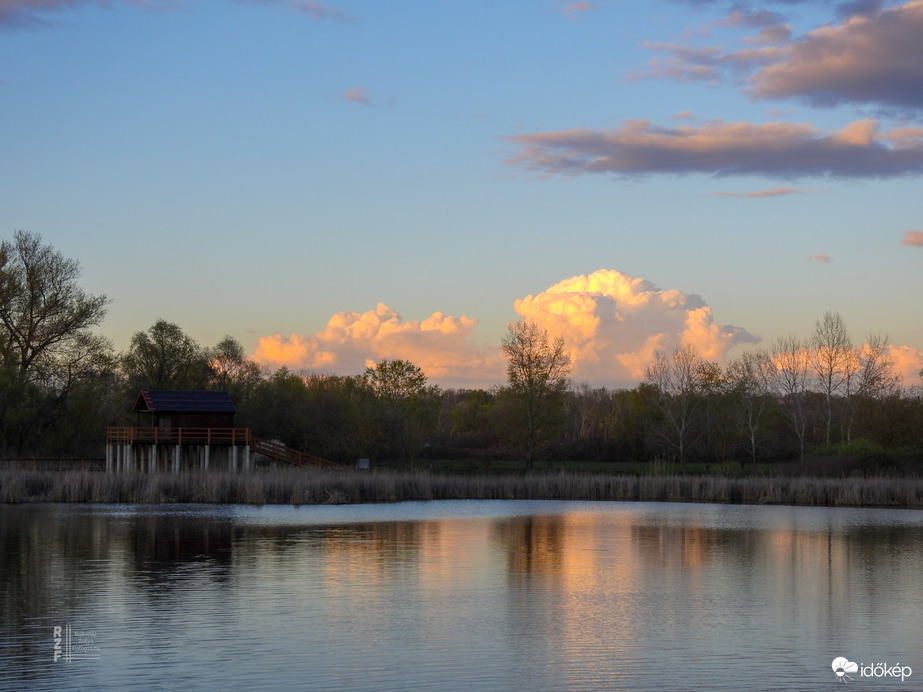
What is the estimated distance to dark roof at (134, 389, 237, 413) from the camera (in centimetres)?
5500

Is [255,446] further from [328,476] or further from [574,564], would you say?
[574,564]

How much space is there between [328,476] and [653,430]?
32.2m

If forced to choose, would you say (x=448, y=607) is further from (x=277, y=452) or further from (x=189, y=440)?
(x=189, y=440)

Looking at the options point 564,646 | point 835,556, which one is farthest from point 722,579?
point 564,646

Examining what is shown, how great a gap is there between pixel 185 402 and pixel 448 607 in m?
41.4

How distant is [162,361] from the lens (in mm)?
69312

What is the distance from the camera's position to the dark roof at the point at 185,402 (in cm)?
5500

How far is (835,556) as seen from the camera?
24.7 meters

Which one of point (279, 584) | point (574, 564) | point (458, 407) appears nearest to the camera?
point (279, 584)

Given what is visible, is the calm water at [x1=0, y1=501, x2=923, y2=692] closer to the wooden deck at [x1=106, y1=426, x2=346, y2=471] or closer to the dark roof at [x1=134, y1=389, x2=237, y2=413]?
the wooden deck at [x1=106, y1=426, x2=346, y2=471]

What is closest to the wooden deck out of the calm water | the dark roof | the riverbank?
the dark roof

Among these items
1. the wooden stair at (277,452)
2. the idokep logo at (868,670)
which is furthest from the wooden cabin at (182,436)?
the idokep logo at (868,670)

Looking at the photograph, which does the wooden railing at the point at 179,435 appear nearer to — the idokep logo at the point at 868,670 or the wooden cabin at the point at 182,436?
the wooden cabin at the point at 182,436

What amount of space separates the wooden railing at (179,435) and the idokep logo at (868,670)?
142ft
